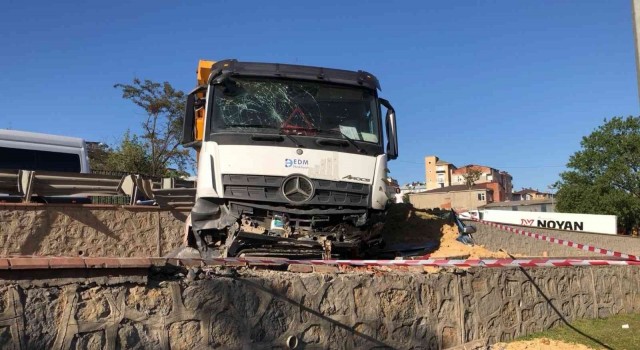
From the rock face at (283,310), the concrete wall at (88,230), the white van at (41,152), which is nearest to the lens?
the rock face at (283,310)

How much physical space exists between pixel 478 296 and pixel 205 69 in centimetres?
653

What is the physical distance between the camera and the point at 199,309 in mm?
4535

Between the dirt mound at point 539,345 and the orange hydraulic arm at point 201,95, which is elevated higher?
the orange hydraulic arm at point 201,95

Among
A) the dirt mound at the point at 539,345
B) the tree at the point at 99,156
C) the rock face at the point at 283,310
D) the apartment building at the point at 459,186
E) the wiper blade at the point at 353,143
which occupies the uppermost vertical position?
the apartment building at the point at 459,186

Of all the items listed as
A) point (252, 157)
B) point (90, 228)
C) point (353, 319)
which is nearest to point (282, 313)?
point (353, 319)

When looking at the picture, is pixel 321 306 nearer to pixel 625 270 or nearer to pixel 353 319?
pixel 353 319

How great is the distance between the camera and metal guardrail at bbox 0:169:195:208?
33.5ft

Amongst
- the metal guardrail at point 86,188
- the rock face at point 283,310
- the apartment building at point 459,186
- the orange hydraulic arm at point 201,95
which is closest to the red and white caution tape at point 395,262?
the rock face at point 283,310

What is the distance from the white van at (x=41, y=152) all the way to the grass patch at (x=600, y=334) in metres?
10.4

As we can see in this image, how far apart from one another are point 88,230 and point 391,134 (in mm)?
6432

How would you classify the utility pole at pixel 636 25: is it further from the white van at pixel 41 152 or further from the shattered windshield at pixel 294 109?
the white van at pixel 41 152

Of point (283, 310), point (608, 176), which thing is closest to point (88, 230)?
point (283, 310)

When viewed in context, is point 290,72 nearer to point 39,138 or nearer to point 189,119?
point 189,119

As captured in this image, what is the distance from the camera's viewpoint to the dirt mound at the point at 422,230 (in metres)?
9.64
